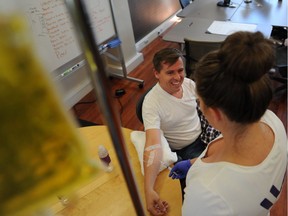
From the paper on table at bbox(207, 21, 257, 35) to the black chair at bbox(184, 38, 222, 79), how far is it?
0.92ft

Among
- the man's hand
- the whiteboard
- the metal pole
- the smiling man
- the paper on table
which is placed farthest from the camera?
the paper on table

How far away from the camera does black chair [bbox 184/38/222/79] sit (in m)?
1.98

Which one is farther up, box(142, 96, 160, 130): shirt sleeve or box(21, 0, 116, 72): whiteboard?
box(21, 0, 116, 72): whiteboard

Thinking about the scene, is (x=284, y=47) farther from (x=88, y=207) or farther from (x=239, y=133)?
(x=88, y=207)

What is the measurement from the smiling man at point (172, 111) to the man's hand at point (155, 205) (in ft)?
0.64

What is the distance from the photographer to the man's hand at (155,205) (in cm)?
98

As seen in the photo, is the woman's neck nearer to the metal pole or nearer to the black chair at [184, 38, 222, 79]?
the metal pole

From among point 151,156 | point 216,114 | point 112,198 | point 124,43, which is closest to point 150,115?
point 151,156

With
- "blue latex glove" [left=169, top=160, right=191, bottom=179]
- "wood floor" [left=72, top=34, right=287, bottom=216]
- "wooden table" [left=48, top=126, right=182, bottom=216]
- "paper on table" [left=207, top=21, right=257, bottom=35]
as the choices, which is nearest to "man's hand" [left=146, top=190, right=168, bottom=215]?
"wooden table" [left=48, top=126, right=182, bottom=216]

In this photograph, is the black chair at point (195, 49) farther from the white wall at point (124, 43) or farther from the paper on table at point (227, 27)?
the white wall at point (124, 43)

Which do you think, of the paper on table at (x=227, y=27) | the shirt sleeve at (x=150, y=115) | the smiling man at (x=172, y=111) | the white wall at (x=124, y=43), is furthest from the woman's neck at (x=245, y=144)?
the white wall at (x=124, y=43)

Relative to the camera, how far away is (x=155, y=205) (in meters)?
0.99

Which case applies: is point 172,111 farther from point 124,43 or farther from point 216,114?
point 124,43

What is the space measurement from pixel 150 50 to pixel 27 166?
374 cm
